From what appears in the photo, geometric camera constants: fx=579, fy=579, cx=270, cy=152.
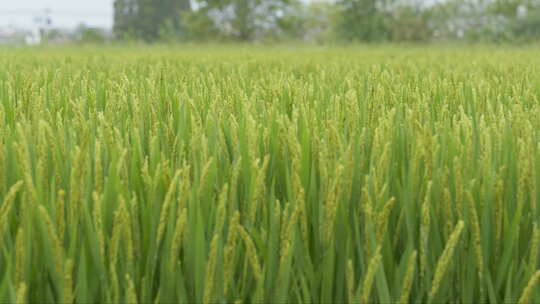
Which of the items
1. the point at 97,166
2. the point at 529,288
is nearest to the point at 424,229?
the point at 529,288

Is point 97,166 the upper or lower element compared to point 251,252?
upper

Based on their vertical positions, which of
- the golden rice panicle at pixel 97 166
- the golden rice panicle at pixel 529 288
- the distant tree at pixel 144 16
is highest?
the distant tree at pixel 144 16

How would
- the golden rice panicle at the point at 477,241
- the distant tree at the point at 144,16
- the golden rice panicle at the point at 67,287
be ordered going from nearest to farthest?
the golden rice panicle at the point at 67,287
the golden rice panicle at the point at 477,241
the distant tree at the point at 144,16

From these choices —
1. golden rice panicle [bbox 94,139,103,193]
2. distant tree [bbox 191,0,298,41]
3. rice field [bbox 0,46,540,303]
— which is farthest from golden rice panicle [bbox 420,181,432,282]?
distant tree [bbox 191,0,298,41]

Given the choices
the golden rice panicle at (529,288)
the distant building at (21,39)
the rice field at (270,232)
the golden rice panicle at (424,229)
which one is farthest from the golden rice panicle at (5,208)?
the distant building at (21,39)

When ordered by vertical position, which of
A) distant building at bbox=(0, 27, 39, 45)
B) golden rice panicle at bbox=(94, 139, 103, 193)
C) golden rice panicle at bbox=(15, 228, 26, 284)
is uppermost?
distant building at bbox=(0, 27, 39, 45)

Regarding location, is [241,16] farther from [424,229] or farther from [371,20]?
[424,229]

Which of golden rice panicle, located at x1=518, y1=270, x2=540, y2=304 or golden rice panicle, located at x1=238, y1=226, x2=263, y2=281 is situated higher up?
golden rice panicle, located at x1=238, y1=226, x2=263, y2=281

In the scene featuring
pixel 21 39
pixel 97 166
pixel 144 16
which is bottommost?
pixel 97 166

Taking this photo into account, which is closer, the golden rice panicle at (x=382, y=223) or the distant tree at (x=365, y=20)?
the golden rice panicle at (x=382, y=223)

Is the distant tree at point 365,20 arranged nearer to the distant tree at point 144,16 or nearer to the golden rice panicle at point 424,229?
the distant tree at point 144,16

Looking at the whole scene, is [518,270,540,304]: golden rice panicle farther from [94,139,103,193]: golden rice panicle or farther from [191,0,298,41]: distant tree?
[191,0,298,41]: distant tree

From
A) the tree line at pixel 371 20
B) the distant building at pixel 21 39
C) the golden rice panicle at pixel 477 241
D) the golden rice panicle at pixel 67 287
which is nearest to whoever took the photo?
the golden rice panicle at pixel 67 287

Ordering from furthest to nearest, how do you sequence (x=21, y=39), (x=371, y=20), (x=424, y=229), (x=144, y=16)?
1. (x=144, y=16)
2. (x=21, y=39)
3. (x=371, y=20)
4. (x=424, y=229)
